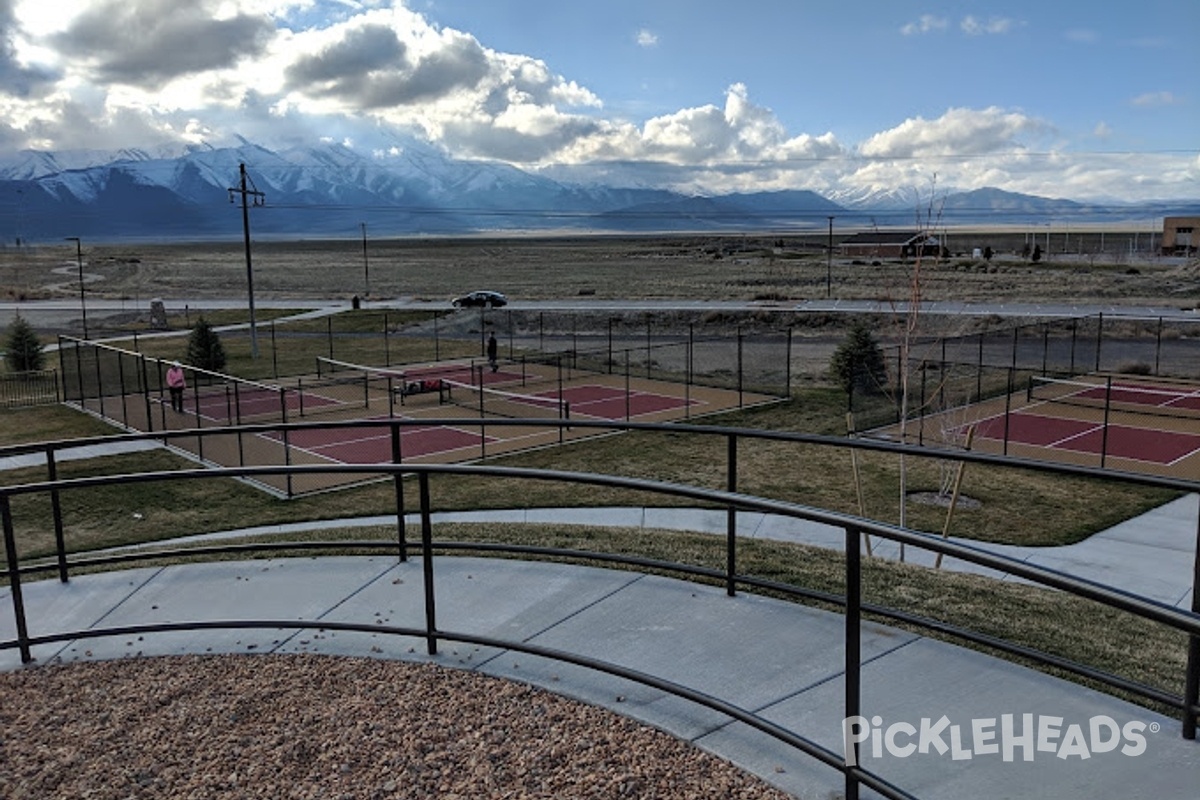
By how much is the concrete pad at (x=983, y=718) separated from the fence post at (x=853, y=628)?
46 centimetres

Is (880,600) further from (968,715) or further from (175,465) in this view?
(175,465)

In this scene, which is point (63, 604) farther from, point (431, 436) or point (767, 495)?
point (431, 436)

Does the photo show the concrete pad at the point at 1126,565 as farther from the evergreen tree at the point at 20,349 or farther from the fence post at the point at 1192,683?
the evergreen tree at the point at 20,349

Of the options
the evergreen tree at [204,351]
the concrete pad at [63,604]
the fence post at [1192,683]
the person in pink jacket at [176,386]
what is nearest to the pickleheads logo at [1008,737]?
the fence post at [1192,683]

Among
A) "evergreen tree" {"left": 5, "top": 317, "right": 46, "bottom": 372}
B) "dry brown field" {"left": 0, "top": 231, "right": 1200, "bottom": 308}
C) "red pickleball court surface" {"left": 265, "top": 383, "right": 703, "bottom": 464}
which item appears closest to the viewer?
"red pickleball court surface" {"left": 265, "top": 383, "right": 703, "bottom": 464}

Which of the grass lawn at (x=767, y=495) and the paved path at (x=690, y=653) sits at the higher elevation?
the paved path at (x=690, y=653)

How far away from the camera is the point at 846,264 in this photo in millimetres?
106625

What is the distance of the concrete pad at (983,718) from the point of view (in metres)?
3.83

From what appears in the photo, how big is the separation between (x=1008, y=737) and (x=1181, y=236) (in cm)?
13638

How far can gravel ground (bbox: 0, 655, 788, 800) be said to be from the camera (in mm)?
3979

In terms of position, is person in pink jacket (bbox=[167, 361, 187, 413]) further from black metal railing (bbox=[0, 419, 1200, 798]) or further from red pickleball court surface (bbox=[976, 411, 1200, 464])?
black metal railing (bbox=[0, 419, 1200, 798])

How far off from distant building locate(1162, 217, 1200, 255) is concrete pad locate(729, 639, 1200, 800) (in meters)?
125

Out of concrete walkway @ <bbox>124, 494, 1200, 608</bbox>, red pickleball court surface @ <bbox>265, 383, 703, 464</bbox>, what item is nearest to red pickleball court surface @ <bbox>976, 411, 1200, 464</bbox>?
concrete walkway @ <bbox>124, 494, 1200, 608</bbox>

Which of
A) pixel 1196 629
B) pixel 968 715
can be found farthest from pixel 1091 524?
pixel 1196 629
